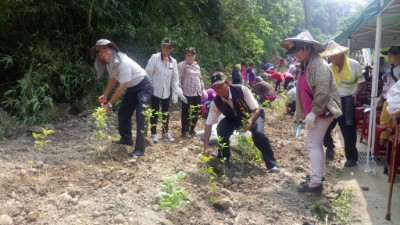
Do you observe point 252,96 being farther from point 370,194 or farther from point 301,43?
point 370,194

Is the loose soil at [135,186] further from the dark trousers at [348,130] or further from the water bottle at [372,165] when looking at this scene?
the water bottle at [372,165]

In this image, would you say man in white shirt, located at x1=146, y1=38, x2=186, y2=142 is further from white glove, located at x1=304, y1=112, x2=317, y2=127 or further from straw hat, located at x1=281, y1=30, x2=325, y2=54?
white glove, located at x1=304, y1=112, x2=317, y2=127

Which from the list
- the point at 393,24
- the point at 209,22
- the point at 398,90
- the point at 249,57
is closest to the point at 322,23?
the point at 249,57

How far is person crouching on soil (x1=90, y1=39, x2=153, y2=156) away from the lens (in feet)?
14.1

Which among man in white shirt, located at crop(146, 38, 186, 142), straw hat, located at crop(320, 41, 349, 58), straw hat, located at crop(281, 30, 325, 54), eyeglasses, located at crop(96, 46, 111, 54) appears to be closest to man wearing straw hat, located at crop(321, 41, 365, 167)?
straw hat, located at crop(320, 41, 349, 58)

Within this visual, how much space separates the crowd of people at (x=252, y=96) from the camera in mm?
3555

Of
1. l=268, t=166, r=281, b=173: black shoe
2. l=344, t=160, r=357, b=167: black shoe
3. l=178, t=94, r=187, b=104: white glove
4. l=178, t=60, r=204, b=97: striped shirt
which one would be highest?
l=178, t=60, r=204, b=97: striped shirt

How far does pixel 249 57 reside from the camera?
17.2 m

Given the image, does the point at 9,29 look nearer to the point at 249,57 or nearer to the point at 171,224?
the point at 171,224

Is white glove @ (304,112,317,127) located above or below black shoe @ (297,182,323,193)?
above

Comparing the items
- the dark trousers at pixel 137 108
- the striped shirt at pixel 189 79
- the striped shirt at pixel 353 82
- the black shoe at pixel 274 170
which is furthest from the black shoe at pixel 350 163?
the dark trousers at pixel 137 108

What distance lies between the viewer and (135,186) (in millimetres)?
3451

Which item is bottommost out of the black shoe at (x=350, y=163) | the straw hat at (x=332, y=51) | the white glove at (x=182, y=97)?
the black shoe at (x=350, y=163)

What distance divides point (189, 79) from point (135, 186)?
2513 mm
